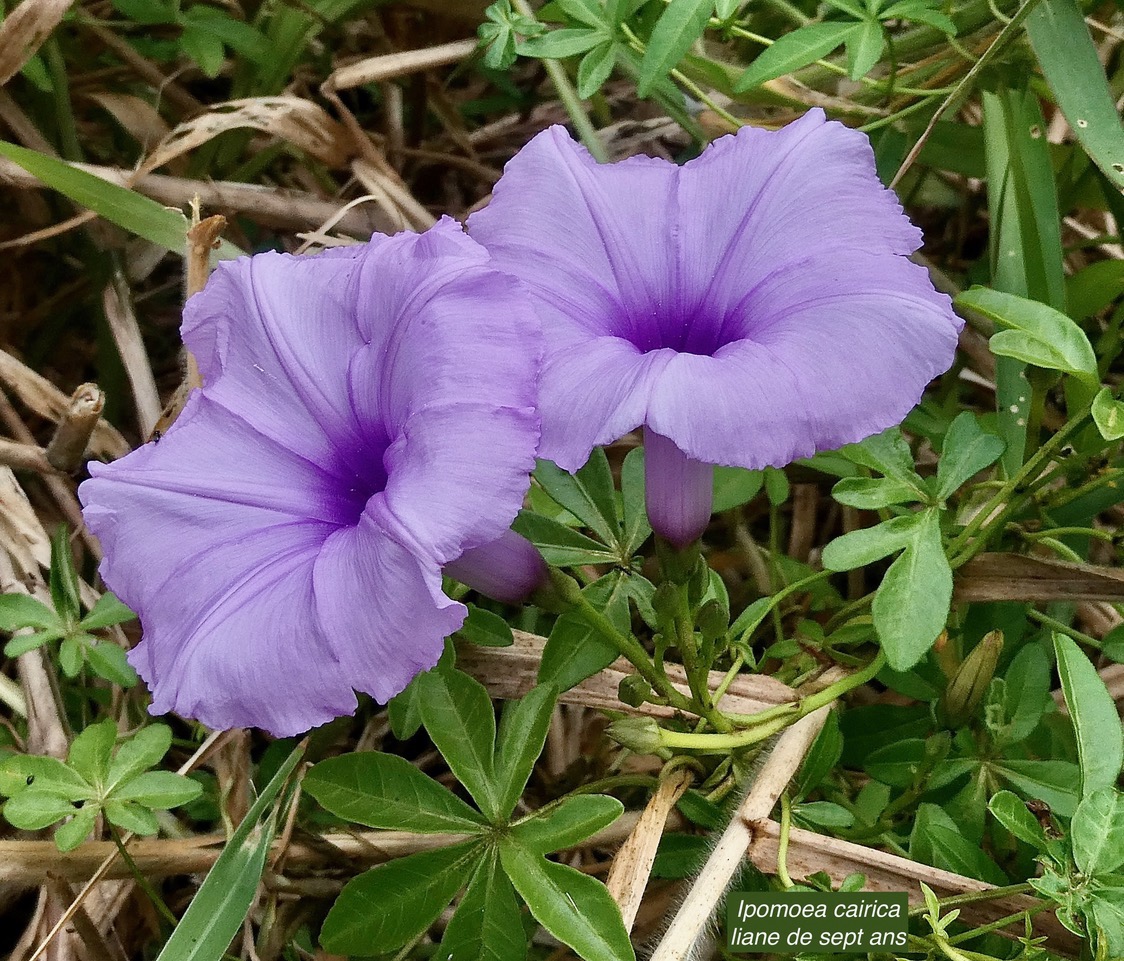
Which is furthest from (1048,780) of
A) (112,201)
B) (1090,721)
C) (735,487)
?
(112,201)

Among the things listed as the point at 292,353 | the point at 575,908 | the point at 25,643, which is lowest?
the point at 575,908

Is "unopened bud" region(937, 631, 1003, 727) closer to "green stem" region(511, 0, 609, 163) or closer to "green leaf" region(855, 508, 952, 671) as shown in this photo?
"green leaf" region(855, 508, 952, 671)

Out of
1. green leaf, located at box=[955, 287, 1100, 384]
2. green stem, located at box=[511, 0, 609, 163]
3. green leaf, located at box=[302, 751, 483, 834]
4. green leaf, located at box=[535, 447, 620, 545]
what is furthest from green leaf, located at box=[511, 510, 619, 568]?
green stem, located at box=[511, 0, 609, 163]

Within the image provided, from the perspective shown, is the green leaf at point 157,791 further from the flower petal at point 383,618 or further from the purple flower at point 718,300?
the purple flower at point 718,300

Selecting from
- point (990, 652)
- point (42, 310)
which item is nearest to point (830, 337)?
point (990, 652)

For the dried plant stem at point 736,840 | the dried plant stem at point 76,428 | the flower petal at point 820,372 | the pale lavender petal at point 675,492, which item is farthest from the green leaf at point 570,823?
the dried plant stem at point 76,428

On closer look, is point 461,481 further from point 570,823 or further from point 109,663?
point 109,663
